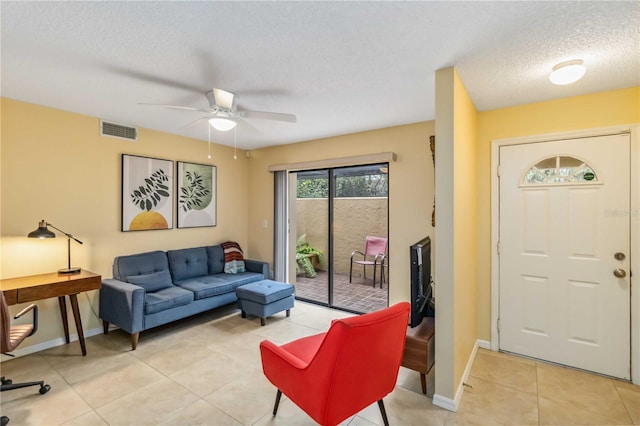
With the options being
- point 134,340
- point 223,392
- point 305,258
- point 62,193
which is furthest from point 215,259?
point 223,392

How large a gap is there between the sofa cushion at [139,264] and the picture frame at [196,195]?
1.90 feet

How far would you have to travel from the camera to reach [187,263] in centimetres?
407

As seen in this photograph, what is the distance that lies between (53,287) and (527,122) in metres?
4.71

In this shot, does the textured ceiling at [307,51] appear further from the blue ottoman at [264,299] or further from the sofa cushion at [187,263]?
the blue ottoman at [264,299]

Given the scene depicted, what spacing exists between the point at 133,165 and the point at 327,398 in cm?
356

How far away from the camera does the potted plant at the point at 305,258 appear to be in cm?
492

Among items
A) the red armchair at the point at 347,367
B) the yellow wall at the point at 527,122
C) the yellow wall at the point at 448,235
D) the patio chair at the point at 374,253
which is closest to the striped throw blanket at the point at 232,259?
the patio chair at the point at 374,253

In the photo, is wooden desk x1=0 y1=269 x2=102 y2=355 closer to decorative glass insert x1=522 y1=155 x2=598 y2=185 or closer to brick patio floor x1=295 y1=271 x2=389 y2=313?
brick patio floor x1=295 y1=271 x2=389 y2=313

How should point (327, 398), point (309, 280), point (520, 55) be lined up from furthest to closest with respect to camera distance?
1. point (309, 280)
2. point (520, 55)
3. point (327, 398)

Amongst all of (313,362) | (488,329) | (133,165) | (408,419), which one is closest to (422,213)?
(488,329)

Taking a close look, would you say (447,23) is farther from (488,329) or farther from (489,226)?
(488,329)

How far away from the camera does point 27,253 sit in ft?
9.51

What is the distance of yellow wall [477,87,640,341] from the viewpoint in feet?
8.14

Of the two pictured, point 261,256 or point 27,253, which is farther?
point 261,256
